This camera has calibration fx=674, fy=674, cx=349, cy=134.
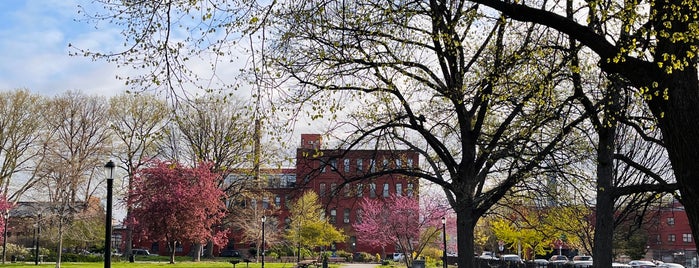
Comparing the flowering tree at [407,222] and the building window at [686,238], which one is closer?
the flowering tree at [407,222]

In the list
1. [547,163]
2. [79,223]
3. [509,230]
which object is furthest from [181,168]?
[547,163]

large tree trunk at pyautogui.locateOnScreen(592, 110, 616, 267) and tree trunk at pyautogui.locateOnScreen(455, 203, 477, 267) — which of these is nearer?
large tree trunk at pyautogui.locateOnScreen(592, 110, 616, 267)

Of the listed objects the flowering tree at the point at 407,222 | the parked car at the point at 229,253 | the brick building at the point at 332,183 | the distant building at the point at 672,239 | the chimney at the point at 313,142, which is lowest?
the parked car at the point at 229,253

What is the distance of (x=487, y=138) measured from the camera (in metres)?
16.8

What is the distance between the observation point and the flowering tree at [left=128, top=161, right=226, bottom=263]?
3844 cm

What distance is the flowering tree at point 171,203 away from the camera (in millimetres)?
38438

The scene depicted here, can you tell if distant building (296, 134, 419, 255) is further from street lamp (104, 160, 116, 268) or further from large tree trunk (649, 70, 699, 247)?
large tree trunk (649, 70, 699, 247)

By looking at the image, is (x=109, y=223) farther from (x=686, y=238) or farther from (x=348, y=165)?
(x=686, y=238)

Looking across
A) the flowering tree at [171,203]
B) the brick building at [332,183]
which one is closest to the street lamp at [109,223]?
the brick building at [332,183]

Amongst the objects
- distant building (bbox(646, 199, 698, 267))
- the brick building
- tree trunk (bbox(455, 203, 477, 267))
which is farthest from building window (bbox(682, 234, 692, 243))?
tree trunk (bbox(455, 203, 477, 267))

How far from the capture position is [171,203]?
3847cm

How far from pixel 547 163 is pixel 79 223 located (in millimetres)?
38933

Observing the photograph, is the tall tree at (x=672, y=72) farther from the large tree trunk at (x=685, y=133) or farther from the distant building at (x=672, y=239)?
the distant building at (x=672, y=239)

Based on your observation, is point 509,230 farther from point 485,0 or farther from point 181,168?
point 485,0
